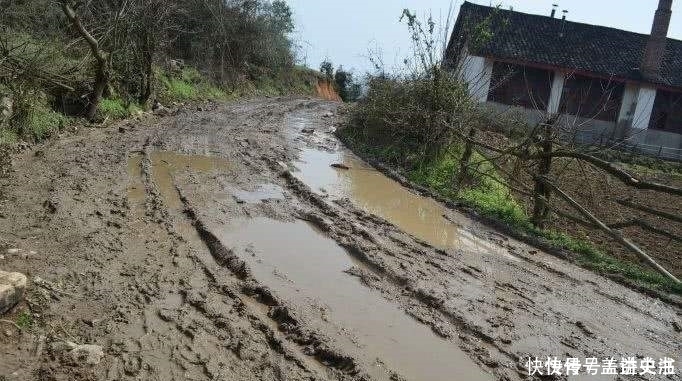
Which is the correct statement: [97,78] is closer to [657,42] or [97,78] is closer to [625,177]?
[625,177]

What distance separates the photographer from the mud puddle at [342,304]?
438 cm

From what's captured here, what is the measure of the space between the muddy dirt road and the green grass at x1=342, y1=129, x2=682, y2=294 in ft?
1.77

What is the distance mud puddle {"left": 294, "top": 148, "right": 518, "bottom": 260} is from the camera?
7965 millimetres

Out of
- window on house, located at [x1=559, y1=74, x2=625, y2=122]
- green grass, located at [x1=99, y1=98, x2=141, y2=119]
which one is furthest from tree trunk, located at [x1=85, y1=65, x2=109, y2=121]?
window on house, located at [x1=559, y1=74, x2=625, y2=122]

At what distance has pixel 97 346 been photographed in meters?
3.84

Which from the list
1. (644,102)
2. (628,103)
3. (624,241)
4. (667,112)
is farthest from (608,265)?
(667,112)

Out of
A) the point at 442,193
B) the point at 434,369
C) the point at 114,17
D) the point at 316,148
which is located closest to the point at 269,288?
the point at 434,369

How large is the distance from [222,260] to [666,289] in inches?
218

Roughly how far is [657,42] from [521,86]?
6364 mm

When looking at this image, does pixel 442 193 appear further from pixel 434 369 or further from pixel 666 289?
pixel 434 369

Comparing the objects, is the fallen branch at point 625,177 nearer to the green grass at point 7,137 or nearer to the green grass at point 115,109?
the green grass at point 7,137

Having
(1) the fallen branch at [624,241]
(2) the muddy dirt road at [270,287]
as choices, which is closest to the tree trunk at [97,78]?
(2) the muddy dirt road at [270,287]

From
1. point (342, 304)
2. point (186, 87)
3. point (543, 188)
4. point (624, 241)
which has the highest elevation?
point (186, 87)

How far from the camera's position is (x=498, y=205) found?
10.2 m
